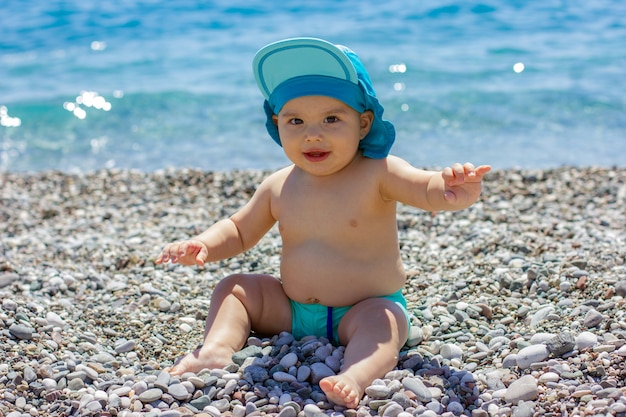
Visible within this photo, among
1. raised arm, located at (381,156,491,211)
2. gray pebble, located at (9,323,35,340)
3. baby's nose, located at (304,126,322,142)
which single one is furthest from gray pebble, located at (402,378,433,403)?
gray pebble, located at (9,323,35,340)

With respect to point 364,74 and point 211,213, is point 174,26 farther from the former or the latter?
point 364,74

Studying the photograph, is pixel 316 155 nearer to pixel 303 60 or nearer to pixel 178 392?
pixel 303 60

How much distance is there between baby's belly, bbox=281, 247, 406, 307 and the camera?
3566 mm

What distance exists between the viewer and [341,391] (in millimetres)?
2896

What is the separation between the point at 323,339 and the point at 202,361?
0.58 metres

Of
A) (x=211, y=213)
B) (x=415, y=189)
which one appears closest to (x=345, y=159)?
(x=415, y=189)

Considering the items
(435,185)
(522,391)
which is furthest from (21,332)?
(522,391)

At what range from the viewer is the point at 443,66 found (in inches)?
484

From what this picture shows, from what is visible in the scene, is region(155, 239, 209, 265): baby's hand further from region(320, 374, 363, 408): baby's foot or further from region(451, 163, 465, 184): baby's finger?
region(451, 163, 465, 184): baby's finger

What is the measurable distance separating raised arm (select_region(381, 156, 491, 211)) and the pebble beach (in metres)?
0.67

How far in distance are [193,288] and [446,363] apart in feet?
5.80

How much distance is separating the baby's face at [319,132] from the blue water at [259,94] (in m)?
4.95

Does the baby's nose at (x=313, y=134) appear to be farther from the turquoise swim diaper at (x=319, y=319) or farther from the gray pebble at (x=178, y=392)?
the gray pebble at (x=178, y=392)

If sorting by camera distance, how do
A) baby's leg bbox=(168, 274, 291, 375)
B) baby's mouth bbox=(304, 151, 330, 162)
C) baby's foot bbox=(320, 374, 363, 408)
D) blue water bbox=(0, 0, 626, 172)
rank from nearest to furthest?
baby's foot bbox=(320, 374, 363, 408), baby's leg bbox=(168, 274, 291, 375), baby's mouth bbox=(304, 151, 330, 162), blue water bbox=(0, 0, 626, 172)
